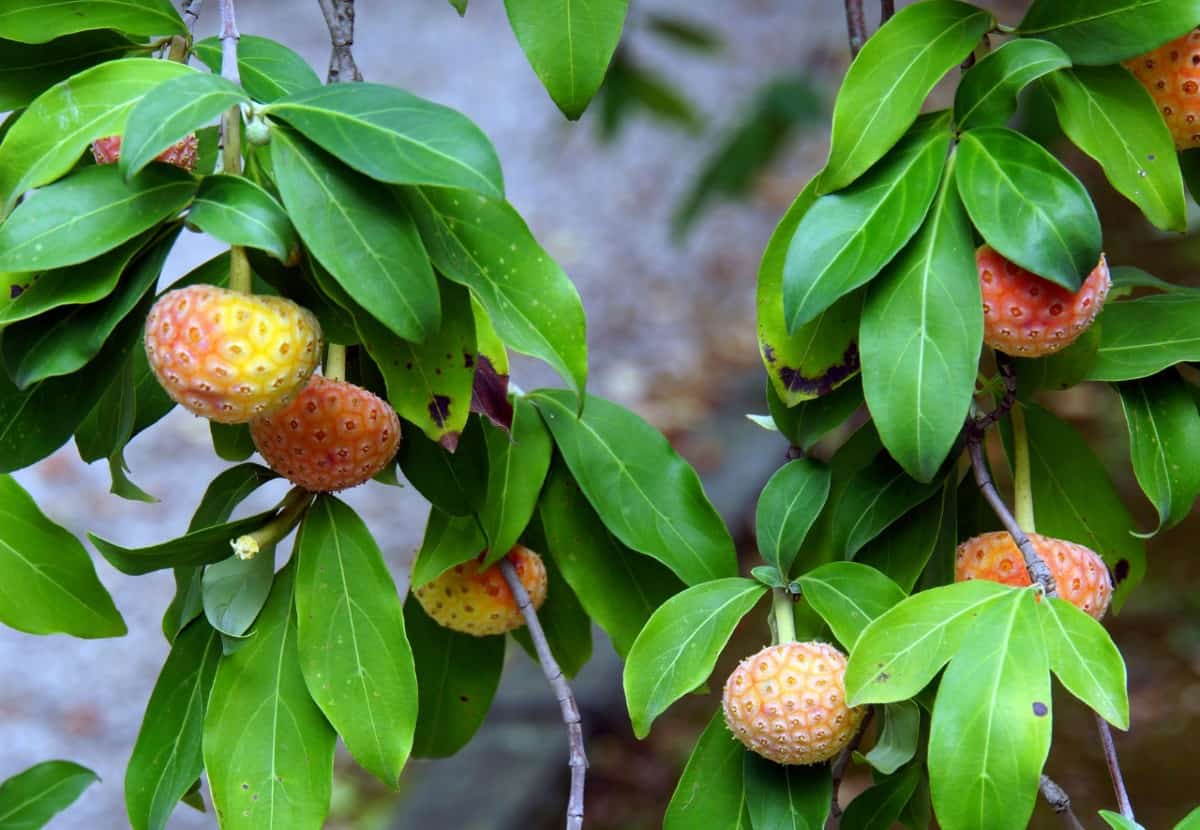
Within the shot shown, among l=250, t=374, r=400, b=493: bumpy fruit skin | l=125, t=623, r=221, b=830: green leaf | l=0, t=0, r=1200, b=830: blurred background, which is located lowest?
l=0, t=0, r=1200, b=830: blurred background

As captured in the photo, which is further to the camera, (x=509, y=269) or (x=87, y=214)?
(x=509, y=269)

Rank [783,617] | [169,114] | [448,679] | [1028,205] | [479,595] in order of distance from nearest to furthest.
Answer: [169,114] → [1028,205] → [783,617] → [479,595] → [448,679]

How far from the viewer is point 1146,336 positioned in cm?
85

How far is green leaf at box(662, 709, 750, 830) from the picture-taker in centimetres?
84

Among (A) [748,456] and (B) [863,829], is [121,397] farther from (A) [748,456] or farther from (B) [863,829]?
(A) [748,456]

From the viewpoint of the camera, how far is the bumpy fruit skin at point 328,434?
2.55 ft

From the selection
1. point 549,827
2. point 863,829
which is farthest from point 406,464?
point 549,827

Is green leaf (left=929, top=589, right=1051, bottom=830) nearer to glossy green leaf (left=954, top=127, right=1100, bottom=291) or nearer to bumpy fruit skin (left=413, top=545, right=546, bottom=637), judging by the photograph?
glossy green leaf (left=954, top=127, right=1100, bottom=291)

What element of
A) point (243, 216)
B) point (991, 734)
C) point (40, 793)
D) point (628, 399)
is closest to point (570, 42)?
point (243, 216)

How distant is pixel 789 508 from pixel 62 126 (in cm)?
50

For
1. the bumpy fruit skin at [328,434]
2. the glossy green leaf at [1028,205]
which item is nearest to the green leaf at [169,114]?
the bumpy fruit skin at [328,434]

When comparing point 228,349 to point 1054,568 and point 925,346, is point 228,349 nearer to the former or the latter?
point 925,346

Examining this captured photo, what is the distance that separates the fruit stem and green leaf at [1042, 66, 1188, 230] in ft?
1.06

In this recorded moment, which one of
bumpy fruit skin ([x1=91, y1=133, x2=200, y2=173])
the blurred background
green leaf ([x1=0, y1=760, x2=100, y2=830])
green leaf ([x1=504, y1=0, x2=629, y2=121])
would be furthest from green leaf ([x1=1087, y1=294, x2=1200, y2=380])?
green leaf ([x1=0, y1=760, x2=100, y2=830])
